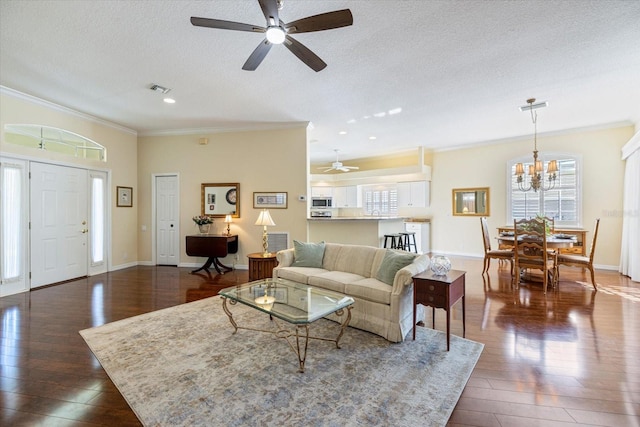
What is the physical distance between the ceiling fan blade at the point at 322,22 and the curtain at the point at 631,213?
583cm

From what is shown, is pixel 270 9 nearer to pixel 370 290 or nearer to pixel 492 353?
pixel 370 290

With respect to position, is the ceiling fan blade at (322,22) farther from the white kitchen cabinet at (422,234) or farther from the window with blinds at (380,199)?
the window with blinds at (380,199)

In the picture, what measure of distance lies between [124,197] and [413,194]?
24.1 feet

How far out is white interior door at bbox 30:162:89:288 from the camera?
4.73m

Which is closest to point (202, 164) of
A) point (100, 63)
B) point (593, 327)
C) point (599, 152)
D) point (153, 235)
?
point (153, 235)

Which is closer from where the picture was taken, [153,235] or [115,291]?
[115,291]

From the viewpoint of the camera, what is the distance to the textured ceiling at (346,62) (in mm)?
2602

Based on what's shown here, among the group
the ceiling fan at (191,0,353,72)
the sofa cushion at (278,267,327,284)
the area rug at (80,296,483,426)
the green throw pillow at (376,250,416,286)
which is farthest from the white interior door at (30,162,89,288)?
the green throw pillow at (376,250,416,286)

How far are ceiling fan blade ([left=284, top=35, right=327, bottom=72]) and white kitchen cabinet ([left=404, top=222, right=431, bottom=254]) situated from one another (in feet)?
20.8

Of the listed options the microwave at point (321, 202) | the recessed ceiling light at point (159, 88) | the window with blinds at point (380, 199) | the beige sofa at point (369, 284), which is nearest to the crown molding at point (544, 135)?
the window with blinds at point (380, 199)

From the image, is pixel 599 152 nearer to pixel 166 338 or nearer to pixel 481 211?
pixel 481 211

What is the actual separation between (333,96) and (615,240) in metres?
6.44

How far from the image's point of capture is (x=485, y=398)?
1953 mm

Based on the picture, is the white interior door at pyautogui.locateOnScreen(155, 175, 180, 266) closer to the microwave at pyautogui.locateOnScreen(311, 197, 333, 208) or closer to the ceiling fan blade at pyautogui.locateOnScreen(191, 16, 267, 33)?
the microwave at pyautogui.locateOnScreen(311, 197, 333, 208)
